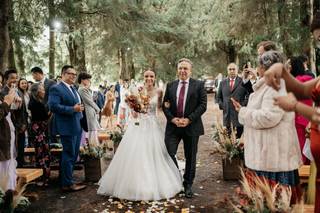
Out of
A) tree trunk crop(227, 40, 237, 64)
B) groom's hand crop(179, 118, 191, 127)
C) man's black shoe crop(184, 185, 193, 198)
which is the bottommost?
man's black shoe crop(184, 185, 193, 198)

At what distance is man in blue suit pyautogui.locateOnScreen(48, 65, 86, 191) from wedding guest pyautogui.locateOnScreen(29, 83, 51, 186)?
518 millimetres

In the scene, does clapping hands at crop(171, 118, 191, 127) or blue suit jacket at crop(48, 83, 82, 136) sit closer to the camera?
clapping hands at crop(171, 118, 191, 127)

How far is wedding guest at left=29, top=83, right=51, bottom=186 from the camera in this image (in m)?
6.51

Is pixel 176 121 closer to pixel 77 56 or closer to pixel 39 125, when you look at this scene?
pixel 39 125

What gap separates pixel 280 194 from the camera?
11.2 feet

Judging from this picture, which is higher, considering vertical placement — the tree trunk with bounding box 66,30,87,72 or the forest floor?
the tree trunk with bounding box 66,30,87,72

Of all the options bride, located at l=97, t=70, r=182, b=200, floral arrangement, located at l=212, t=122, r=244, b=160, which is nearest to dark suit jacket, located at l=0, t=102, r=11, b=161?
bride, located at l=97, t=70, r=182, b=200

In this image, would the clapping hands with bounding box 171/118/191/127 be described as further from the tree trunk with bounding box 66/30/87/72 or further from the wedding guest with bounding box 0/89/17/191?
the tree trunk with bounding box 66/30/87/72

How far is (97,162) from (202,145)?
4.46 metres

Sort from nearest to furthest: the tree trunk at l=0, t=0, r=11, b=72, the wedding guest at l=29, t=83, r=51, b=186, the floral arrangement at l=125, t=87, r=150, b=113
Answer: the floral arrangement at l=125, t=87, r=150, b=113
the wedding guest at l=29, t=83, r=51, b=186
the tree trunk at l=0, t=0, r=11, b=72

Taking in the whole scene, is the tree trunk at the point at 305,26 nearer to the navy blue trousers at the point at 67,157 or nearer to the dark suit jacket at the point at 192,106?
the dark suit jacket at the point at 192,106

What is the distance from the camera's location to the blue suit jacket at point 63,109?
6.00 meters

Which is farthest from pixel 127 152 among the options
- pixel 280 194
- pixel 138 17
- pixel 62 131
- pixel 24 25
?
pixel 138 17

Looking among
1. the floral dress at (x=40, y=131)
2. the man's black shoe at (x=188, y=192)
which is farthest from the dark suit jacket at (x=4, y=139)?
the man's black shoe at (x=188, y=192)
